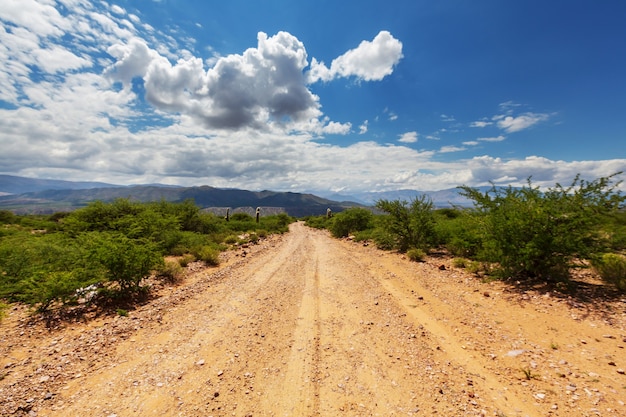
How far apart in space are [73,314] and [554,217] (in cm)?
1540

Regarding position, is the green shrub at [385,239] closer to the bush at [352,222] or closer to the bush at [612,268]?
the bush at [352,222]

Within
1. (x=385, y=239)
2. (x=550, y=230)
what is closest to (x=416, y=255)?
(x=385, y=239)

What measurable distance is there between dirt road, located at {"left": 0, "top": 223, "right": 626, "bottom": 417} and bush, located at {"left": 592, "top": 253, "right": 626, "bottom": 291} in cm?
154

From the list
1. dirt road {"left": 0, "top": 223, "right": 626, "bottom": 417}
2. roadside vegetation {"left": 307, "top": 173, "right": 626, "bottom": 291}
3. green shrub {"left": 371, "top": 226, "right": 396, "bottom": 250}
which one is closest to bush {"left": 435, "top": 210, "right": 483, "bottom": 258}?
roadside vegetation {"left": 307, "top": 173, "right": 626, "bottom": 291}

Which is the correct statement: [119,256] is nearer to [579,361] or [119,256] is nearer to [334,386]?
[334,386]

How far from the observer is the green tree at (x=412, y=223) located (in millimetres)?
18016

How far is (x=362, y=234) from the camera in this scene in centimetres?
Answer: 2575

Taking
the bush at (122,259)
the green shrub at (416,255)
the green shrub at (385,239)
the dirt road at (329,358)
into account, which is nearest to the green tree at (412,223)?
the green shrub at (385,239)

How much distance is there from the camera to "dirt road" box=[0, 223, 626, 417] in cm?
444

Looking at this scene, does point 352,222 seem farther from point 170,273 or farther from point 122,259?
point 122,259

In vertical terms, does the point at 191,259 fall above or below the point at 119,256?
below

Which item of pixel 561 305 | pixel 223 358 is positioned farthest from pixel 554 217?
pixel 223 358

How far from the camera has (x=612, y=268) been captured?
29.4 ft

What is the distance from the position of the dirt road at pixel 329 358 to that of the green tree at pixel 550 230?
3.85 feet
